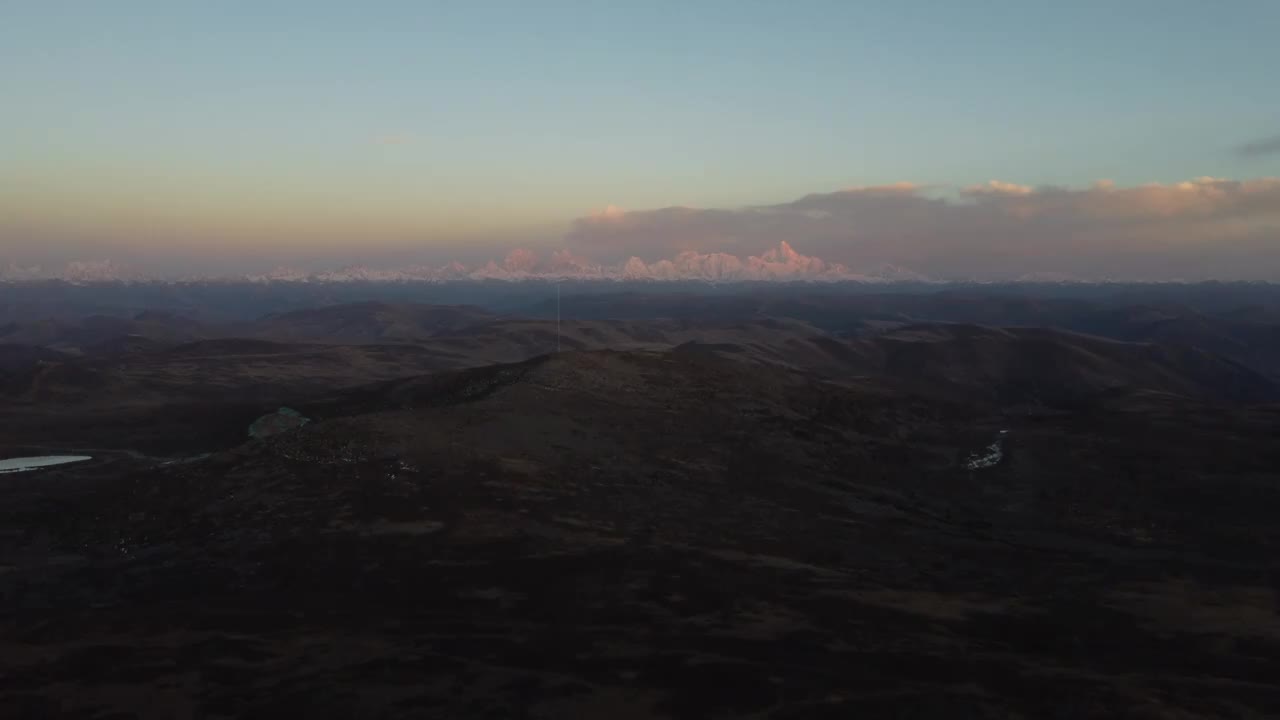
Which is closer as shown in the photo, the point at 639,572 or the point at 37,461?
the point at 639,572

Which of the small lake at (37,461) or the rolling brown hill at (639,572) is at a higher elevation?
the rolling brown hill at (639,572)

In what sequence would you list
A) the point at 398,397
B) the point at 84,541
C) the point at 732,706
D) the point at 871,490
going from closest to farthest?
the point at 732,706 → the point at 84,541 → the point at 871,490 → the point at 398,397

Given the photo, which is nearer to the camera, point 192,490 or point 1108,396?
point 192,490

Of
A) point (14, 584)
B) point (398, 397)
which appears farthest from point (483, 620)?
point (398, 397)

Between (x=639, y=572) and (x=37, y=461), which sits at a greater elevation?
(x=639, y=572)

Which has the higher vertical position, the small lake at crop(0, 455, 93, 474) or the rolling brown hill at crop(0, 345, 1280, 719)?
the rolling brown hill at crop(0, 345, 1280, 719)

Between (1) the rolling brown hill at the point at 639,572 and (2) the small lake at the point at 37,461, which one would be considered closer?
(1) the rolling brown hill at the point at 639,572

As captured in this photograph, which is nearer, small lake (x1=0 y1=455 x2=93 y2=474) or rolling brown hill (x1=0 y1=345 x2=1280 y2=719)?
rolling brown hill (x1=0 y1=345 x2=1280 y2=719)

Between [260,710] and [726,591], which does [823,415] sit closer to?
[726,591]
